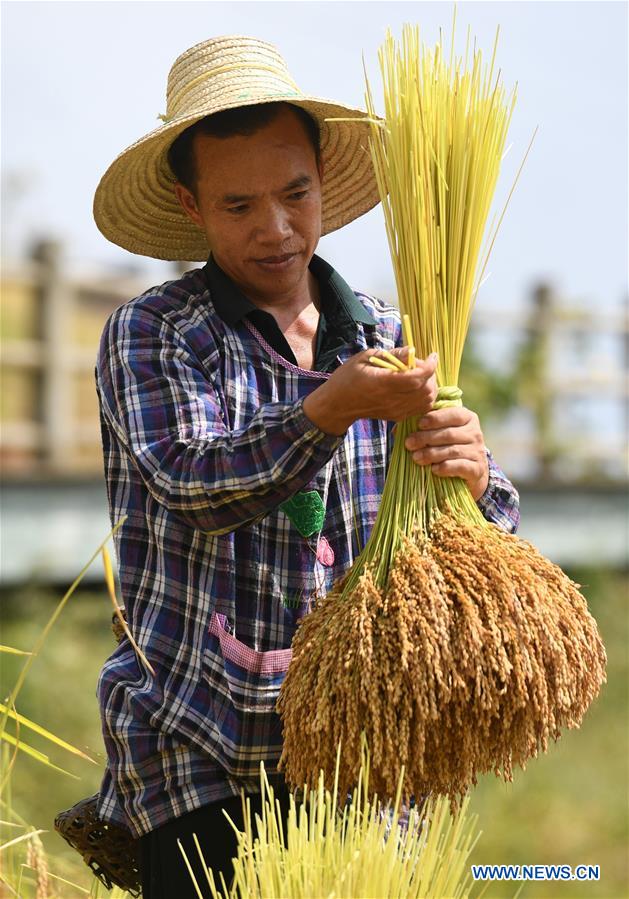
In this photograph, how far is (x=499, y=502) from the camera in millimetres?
1726

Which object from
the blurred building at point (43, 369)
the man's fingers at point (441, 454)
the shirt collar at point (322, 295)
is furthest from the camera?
the blurred building at point (43, 369)

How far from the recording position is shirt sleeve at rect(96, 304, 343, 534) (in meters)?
1.47

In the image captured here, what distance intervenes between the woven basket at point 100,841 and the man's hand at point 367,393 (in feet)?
2.53

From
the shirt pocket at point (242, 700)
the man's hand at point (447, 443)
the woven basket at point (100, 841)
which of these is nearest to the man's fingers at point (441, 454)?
the man's hand at point (447, 443)

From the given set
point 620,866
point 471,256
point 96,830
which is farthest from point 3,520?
point 471,256

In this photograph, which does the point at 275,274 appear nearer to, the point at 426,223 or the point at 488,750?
the point at 426,223

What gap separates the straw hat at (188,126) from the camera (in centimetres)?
175

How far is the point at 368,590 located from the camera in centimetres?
145

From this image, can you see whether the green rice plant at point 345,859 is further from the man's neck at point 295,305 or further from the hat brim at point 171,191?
the hat brim at point 171,191

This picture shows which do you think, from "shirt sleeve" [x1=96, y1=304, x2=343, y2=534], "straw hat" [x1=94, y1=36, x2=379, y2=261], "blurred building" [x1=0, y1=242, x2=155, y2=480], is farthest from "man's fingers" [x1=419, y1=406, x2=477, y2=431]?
"blurred building" [x1=0, y1=242, x2=155, y2=480]

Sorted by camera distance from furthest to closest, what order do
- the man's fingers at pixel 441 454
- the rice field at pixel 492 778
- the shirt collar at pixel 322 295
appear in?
the rice field at pixel 492 778, the shirt collar at pixel 322 295, the man's fingers at pixel 441 454

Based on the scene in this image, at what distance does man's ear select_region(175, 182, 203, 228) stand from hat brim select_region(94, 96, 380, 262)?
6cm

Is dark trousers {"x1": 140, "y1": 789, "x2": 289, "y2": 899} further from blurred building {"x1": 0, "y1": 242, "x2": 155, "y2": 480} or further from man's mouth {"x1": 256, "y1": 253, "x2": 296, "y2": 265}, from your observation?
blurred building {"x1": 0, "y1": 242, "x2": 155, "y2": 480}

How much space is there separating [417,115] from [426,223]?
0.13m
